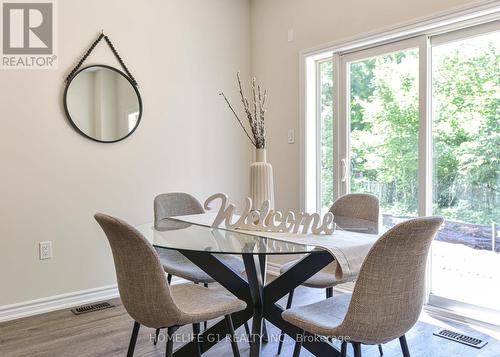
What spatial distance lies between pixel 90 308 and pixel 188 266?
113cm

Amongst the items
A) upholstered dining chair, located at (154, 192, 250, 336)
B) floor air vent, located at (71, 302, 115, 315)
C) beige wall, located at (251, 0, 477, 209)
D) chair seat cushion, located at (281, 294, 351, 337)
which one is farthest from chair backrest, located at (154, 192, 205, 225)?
chair seat cushion, located at (281, 294, 351, 337)

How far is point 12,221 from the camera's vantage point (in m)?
3.04

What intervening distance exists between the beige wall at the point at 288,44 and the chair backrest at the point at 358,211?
1.11 metres

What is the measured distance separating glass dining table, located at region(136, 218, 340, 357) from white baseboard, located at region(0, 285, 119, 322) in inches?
49.3

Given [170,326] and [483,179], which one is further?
[483,179]

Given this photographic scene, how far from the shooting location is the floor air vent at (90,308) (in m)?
3.17

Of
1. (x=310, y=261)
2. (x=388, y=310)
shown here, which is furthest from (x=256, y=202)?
(x=388, y=310)

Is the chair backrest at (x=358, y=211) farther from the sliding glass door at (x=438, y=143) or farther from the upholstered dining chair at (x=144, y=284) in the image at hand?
the upholstered dining chair at (x=144, y=284)

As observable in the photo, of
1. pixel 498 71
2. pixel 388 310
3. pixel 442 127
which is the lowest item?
pixel 388 310

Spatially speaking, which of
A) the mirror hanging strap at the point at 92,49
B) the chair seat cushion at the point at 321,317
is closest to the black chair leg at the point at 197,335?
the chair seat cushion at the point at 321,317

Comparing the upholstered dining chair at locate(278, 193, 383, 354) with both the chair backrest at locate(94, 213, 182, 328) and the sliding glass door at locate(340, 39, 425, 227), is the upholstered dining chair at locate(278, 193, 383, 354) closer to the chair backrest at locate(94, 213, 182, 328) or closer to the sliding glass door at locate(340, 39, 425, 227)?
the sliding glass door at locate(340, 39, 425, 227)

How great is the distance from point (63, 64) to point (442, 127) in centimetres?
272

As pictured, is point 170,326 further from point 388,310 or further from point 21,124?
point 21,124

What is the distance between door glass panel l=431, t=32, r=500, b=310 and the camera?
108 inches
